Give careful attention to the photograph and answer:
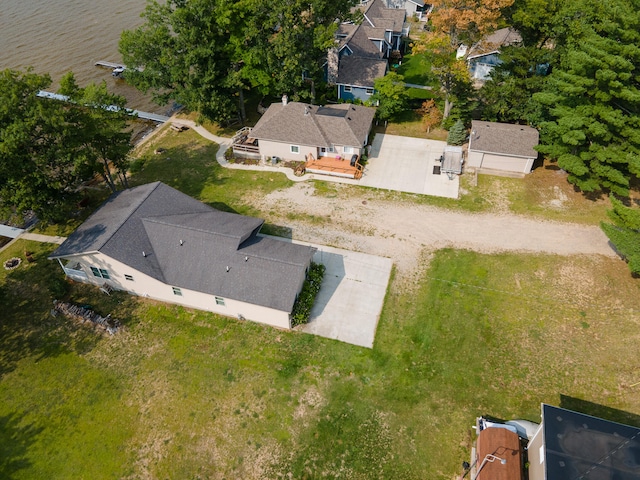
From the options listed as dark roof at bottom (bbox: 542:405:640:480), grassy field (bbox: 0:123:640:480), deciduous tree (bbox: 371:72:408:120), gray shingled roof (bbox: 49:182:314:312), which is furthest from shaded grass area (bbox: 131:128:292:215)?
dark roof at bottom (bbox: 542:405:640:480)

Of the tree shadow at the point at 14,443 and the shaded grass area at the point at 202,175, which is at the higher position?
the shaded grass area at the point at 202,175

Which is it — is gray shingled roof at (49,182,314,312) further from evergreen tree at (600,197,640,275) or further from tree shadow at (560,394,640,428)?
evergreen tree at (600,197,640,275)

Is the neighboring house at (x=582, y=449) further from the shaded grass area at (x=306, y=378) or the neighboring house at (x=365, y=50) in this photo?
the neighboring house at (x=365, y=50)

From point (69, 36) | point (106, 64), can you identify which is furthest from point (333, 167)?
point (69, 36)

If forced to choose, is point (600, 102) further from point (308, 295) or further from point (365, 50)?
point (365, 50)

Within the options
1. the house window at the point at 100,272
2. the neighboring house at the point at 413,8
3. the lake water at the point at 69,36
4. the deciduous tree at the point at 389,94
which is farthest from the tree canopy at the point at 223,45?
the neighboring house at the point at 413,8
